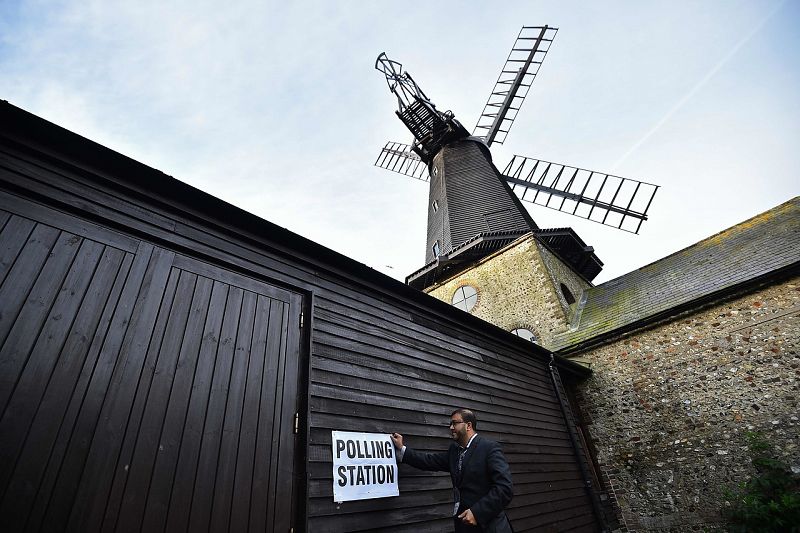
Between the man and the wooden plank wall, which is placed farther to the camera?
the wooden plank wall

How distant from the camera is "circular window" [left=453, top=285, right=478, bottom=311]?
531 inches

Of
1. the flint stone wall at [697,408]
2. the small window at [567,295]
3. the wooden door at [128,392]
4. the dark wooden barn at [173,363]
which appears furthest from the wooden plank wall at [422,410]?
the small window at [567,295]

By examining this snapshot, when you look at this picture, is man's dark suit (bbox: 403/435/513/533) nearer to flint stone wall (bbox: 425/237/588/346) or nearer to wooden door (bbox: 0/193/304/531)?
wooden door (bbox: 0/193/304/531)

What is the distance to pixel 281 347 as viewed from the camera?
12.2 feet

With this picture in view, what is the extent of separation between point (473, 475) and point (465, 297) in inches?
423

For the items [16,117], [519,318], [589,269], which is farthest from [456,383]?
[589,269]

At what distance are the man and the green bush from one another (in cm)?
620

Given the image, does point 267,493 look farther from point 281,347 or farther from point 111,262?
point 111,262

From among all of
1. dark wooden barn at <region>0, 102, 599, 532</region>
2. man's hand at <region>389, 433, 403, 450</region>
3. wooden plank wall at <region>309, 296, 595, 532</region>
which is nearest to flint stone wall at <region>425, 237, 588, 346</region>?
wooden plank wall at <region>309, 296, 595, 532</region>

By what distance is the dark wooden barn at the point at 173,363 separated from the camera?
7.61ft

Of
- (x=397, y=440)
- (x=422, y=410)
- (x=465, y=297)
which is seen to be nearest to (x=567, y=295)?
(x=465, y=297)

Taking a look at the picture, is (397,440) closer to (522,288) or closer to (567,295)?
(522,288)

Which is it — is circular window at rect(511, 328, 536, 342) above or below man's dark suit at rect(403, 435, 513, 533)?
above

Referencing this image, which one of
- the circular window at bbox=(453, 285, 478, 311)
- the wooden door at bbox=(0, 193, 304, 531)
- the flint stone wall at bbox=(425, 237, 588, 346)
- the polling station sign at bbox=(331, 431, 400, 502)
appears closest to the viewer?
the wooden door at bbox=(0, 193, 304, 531)
